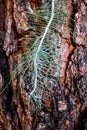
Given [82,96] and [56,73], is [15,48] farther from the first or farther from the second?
[82,96]

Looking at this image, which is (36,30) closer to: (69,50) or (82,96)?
(69,50)

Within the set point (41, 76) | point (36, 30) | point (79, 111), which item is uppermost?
point (36, 30)

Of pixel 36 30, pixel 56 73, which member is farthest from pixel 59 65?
pixel 36 30

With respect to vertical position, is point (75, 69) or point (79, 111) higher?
point (75, 69)

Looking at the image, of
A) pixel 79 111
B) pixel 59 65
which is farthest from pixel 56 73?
pixel 79 111

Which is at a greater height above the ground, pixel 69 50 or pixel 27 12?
pixel 27 12
